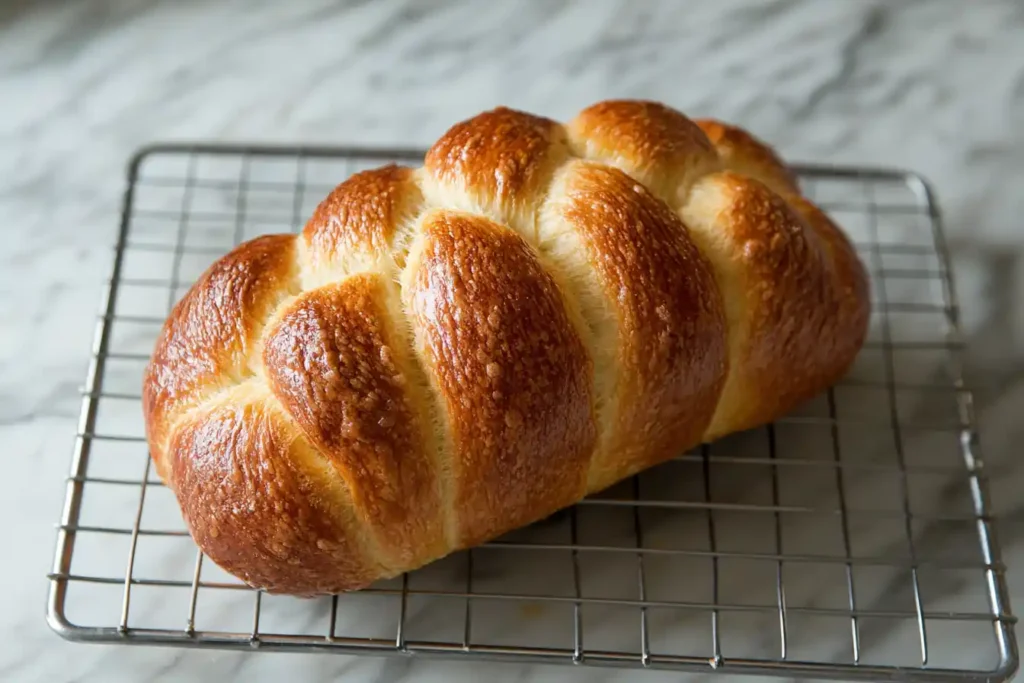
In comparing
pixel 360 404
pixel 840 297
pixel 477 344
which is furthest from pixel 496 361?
pixel 840 297

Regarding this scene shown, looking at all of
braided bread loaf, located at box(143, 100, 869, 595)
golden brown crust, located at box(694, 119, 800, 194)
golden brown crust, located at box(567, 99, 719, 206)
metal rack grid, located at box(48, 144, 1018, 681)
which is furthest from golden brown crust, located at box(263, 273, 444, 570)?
golden brown crust, located at box(694, 119, 800, 194)

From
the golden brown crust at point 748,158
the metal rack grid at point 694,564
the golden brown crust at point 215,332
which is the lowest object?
the metal rack grid at point 694,564

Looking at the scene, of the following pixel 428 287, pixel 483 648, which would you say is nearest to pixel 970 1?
pixel 428 287

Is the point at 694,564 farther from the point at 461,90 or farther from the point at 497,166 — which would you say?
the point at 461,90

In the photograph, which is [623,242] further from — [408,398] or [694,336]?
[408,398]

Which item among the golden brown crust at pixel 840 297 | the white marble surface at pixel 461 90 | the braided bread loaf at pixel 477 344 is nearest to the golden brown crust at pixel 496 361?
the braided bread loaf at pixel 477 344

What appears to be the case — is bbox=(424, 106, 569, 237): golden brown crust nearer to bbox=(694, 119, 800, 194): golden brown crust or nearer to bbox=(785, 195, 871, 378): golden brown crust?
bbox=(694, 119, 800, 194): golden brown crust

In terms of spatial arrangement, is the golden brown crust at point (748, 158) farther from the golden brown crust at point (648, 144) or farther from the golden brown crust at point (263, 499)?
the golden brown crust at point (263, 499)
